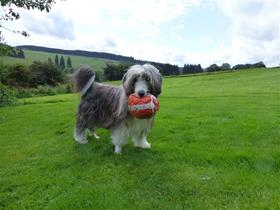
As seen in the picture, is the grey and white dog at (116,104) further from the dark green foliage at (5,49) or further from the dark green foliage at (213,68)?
the dark green foliage at (213,68)

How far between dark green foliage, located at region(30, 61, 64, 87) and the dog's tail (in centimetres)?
4181

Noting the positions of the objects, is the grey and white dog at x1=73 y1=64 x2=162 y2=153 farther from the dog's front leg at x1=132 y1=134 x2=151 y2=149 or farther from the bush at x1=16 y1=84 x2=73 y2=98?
the bush at x1=16 y1=84 x2=73 y2=98

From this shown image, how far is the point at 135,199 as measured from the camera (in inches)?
191

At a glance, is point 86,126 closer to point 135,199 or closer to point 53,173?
point 53,173

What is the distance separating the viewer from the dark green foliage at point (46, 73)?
4939cm

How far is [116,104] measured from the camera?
23.3ft

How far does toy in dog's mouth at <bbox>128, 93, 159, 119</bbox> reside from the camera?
5945 millimetres

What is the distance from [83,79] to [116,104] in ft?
3.72

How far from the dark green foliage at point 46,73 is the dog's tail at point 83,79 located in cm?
4181

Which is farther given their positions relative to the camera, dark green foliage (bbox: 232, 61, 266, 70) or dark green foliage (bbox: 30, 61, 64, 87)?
dark green foliage (bbox: 232, 61, 266, 70)

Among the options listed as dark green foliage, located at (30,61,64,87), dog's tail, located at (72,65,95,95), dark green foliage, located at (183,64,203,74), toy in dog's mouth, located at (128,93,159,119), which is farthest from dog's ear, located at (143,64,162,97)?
dark green foliage, located at (183,64,203,74)

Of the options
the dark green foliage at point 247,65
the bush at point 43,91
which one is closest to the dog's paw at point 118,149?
the bush at point 43,91

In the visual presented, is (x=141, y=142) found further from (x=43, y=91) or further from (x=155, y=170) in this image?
(x=43, y=91)

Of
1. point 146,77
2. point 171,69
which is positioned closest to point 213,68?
point 171,69
